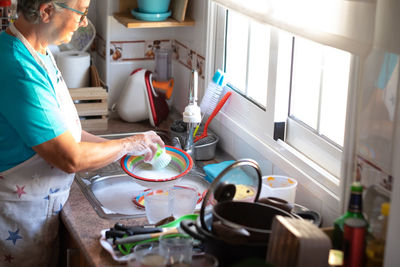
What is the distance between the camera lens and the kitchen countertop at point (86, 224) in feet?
6.80

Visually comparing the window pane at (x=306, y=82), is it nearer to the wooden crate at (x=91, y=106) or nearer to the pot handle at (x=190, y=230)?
the pot handle at (x=190, y=230)

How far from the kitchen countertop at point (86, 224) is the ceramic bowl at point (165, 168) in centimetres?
22

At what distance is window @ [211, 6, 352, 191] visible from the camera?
2.24m

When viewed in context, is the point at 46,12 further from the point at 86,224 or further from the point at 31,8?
the point at 86,224

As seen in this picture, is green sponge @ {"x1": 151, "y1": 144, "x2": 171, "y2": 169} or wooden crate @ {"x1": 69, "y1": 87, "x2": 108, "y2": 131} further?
wooden crate @ {"x1": 69, "y1": 87, "x2": 108, "y2": 131}

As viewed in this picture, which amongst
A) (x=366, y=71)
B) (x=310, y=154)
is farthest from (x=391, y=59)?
(x=310, y=154)

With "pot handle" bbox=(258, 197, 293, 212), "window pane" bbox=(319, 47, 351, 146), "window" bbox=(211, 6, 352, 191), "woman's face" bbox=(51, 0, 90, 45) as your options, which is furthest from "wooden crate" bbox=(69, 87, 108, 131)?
"pot handle" bbox=(258, 197, 293, 212)

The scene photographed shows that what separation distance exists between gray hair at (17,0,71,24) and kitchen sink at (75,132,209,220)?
27.9 inches

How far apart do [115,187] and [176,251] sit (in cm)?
100

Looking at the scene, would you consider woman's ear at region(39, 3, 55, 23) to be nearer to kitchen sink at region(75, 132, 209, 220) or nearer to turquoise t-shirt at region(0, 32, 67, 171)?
turquoise t-shirt at region(0, 32, 67, 171)

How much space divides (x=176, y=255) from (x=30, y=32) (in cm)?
97

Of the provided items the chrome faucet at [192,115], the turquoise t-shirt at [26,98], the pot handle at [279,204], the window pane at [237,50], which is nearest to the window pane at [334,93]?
the pot handle at [279,204]

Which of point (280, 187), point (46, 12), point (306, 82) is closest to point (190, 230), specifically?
point (280, 187)

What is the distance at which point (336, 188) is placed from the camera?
7.10 feet
